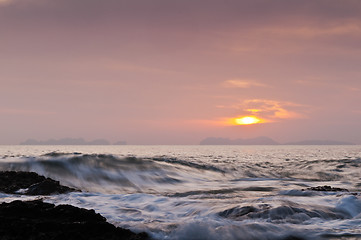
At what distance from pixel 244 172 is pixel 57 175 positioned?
1329 centimetres

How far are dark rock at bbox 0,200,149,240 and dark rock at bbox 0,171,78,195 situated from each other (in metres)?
4.70

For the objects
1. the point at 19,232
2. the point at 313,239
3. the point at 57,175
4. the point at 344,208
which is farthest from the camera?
the point at 57,175

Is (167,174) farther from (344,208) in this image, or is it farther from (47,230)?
(47,230)

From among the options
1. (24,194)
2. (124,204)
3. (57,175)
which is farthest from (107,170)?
(124,204)

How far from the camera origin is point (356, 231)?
538 centimetres

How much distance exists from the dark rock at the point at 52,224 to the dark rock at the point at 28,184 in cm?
470

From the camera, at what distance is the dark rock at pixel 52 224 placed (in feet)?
13.4

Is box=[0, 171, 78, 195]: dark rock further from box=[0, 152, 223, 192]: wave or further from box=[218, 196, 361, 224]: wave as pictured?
box=[218, 196, 361, 224]: wave

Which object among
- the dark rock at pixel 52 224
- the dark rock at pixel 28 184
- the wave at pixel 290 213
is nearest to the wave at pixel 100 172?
the dark rock at pixel 28 184

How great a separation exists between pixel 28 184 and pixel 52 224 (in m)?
6.89

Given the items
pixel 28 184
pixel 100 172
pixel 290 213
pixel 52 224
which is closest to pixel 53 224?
pixel 52 224

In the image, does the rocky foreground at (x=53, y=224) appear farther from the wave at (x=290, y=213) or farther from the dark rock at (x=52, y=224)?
the wave at (x=290, y=213)

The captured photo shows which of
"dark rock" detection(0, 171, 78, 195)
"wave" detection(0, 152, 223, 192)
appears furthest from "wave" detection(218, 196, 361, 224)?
"wave" detection(0, 152, 223, 192)

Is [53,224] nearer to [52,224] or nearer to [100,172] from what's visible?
[52,224]
